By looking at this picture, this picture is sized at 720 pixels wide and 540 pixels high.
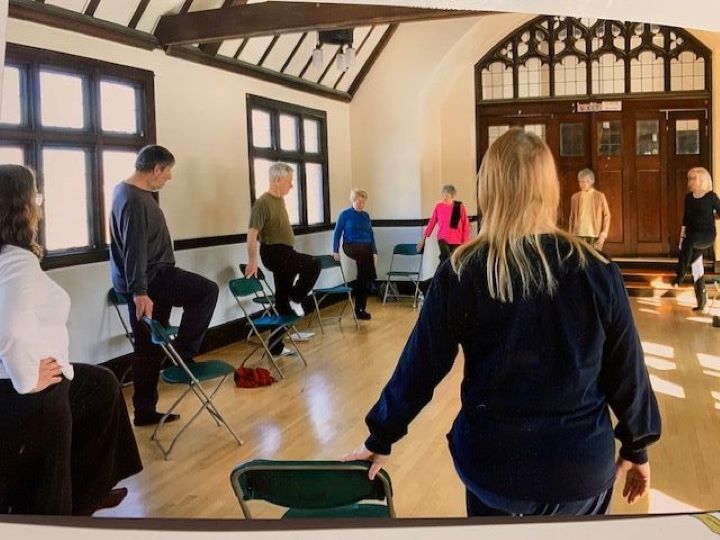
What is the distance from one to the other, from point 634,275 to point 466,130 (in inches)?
95.4

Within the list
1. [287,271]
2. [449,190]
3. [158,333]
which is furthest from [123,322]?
[449,190]

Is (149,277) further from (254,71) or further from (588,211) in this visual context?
(588,211)

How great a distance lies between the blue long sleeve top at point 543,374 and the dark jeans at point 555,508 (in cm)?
3

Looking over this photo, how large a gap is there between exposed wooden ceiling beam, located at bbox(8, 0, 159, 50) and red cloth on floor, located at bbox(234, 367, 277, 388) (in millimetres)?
2393

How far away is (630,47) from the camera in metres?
8.97

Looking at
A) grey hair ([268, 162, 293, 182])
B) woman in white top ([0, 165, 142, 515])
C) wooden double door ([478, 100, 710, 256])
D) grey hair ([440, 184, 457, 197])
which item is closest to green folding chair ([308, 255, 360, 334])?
grey hair ([268, 162, 293, 182])

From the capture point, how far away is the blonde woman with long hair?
4.97 feet

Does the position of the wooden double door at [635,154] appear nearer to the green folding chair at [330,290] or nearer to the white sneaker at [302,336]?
the green folding chair at [330,290]

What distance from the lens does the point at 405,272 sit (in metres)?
7.13

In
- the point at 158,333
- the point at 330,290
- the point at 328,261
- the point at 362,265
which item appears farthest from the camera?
the point at 362,265

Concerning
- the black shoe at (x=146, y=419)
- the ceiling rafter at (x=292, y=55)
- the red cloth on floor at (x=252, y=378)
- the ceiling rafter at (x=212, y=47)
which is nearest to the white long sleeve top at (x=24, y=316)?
the black shoe at (x=146, y=419)

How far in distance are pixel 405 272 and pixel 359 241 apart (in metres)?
0.56

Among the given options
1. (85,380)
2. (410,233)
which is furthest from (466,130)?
(85,380)

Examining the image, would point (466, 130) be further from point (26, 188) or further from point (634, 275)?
point (26, 188)
